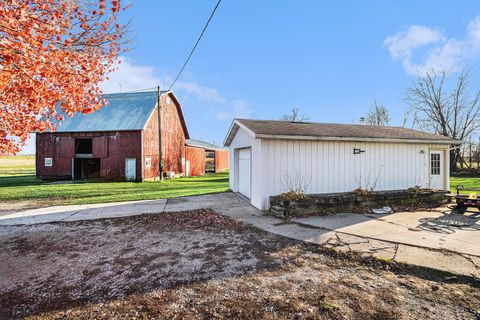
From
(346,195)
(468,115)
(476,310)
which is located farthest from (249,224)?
(468,115)

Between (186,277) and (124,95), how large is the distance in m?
22.5

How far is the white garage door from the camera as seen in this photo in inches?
380

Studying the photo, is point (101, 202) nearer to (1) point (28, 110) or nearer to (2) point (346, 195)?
(1) point (28, 110)

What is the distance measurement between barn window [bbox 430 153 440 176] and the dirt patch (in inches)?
336

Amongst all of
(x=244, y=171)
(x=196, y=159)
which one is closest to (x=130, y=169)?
(x=196, y=159)

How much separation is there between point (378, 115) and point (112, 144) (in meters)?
35.7

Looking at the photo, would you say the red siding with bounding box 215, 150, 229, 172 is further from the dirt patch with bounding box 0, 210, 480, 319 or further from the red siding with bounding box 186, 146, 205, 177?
the dirt patch with bounding box 0, 210, 480, 319

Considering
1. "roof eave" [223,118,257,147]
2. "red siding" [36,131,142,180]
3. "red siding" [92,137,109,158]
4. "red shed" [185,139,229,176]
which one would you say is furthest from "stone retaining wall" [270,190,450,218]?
"red shed" [185,139,229,176]

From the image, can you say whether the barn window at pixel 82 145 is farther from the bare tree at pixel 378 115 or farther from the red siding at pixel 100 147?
the bare tree at pixel 378 115

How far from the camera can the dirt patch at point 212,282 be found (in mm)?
2684

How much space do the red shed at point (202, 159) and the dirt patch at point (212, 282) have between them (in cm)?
2075

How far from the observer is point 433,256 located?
4047 mm

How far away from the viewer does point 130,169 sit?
18422 mm

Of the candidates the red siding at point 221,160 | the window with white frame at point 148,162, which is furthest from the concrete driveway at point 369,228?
the red siding at point 221,160
